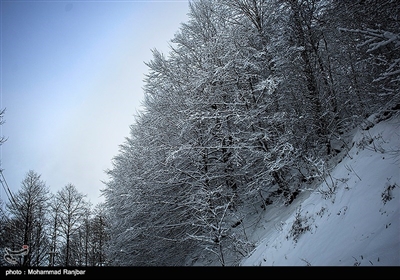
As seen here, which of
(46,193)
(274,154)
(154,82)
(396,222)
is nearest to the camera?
(396,222)

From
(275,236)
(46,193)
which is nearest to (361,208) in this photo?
(275,236)

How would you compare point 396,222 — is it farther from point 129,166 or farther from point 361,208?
point 129,166

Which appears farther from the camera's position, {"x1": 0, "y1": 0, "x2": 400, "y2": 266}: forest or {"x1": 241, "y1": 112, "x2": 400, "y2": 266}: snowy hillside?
{"x1": 0, "y1": 0, "x2": 400, "y2": 266}: forest

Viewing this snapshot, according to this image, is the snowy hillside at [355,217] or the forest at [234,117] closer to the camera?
the snowy hillside at [355,217]

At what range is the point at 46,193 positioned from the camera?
15438 millimetres

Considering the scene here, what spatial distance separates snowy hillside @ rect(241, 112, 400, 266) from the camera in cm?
346

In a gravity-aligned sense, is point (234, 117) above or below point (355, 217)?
above

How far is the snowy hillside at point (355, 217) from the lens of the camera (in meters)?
3.46

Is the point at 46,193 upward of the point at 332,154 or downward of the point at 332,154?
upward

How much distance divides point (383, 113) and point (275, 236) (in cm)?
515

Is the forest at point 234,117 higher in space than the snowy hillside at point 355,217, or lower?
higher

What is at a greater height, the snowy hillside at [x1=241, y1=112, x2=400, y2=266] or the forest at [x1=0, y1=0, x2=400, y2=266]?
the forest at [x1=0, y1=0, x2=400, y2=266]

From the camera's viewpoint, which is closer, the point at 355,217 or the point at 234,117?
the point at 355,217

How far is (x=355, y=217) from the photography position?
4.24 meters
